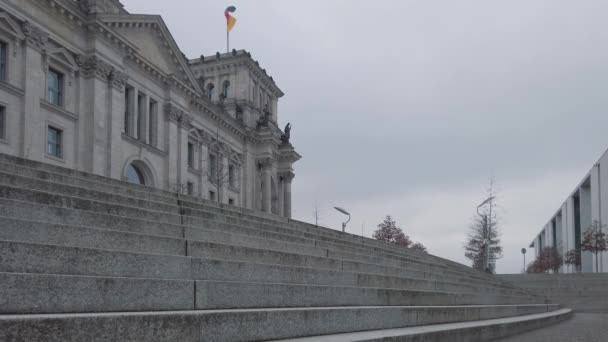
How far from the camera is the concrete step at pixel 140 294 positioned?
405 centimetres

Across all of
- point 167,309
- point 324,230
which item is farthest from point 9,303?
point 324,230

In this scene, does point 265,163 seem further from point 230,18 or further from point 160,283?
point 160,283

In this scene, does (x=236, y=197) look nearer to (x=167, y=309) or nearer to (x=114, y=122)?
(x=114, y=122)

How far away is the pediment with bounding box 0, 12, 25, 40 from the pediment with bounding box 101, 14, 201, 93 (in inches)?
240

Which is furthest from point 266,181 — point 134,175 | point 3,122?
point 3,122

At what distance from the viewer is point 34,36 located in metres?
26.1

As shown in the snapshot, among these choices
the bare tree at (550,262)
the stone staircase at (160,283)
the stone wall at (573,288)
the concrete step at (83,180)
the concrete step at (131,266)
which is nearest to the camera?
the stone staircase at (160,283)

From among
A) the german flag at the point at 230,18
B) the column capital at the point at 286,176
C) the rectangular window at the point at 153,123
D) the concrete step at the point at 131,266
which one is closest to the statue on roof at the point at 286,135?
the column capital at the point at 286,176

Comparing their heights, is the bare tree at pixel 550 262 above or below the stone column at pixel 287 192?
below

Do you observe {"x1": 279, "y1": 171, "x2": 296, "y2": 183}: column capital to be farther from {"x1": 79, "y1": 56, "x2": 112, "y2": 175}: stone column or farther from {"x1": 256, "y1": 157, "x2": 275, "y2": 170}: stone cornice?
{"x1": 79, "y1": 56, "x2": 112, "y2": 175}: stone column

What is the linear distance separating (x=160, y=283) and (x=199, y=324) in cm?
60

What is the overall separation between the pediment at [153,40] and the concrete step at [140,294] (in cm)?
2778

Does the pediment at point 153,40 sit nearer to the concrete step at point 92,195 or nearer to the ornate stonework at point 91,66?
the ornate stonework at point 91,66

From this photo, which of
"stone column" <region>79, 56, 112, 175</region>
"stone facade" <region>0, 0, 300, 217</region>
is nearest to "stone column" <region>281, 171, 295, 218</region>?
"stone facade" <region>0, 0, 300, 217</region>
